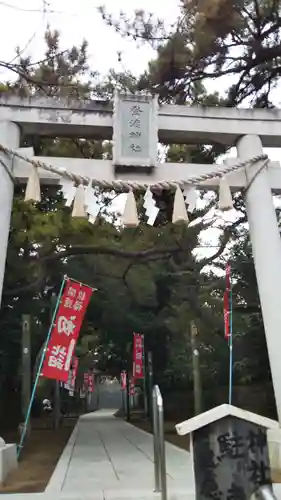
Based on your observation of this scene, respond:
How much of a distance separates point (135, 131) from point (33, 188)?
5.88ft

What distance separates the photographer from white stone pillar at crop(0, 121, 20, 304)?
25.3ft

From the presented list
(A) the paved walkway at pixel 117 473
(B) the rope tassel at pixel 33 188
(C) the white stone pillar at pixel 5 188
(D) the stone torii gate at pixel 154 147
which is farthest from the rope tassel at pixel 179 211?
(A) the paved walkway at pixel 117 473

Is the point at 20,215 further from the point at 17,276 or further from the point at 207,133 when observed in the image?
the point at 207,133

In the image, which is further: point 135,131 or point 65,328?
point 65,328

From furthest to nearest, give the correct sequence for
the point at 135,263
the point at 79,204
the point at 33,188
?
the point at 135,263
the point at 33,188
the point at 79,204

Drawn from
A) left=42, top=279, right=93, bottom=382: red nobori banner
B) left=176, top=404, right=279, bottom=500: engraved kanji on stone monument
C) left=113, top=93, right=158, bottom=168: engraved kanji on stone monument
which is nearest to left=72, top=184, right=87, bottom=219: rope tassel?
left=113, top=93, right=158, bottom=168: engraved kanji on stone monument

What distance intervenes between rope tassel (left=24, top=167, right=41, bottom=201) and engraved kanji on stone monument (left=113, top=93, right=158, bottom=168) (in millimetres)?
1170

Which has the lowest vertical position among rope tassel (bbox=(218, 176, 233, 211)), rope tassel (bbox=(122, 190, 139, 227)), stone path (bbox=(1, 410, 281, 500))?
stone path (bbox=(1, 410, 281, 500))

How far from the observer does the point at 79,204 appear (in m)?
7.69

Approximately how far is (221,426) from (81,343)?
20.0 meters

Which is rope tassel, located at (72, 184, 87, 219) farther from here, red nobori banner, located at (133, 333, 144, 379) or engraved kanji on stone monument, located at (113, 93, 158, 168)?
red nobori banner, located at (133, 333, 144, 379)

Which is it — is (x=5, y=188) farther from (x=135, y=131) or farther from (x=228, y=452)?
(x=228, y=452)

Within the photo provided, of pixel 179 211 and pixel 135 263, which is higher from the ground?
pixel 135 263

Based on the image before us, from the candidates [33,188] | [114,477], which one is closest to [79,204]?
[33,188]
